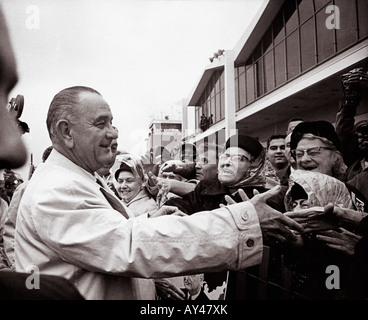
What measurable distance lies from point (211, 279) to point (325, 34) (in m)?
1.24

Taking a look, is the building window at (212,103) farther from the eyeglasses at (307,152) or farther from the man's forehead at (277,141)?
the eyeglasses at (307,152)

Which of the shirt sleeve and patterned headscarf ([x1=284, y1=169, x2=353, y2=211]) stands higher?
patterned headscarf ([x1=284, y1=169, x2=353, y2=211])

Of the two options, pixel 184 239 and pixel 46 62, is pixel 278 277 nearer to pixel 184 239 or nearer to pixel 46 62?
pixel 184 239

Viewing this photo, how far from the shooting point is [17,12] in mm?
1803

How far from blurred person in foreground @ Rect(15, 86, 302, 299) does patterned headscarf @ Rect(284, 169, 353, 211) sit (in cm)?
41

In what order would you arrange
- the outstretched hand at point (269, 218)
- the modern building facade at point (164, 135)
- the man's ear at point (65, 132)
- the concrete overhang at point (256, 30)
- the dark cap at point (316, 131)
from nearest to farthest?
the outstretched hand at point (269, 218)
the man's ear at point (65, 132)
the dark cap at point (316, 131)
the concrete overhang at point (256, 30)
the modern building facade at point (164, 135)

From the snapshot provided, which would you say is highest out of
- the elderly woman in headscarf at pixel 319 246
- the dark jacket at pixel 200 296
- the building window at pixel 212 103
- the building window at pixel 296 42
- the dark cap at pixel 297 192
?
the building window at pixel 296 42

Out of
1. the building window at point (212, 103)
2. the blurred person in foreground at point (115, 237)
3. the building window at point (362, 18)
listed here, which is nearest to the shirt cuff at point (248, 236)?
the blurred person in foreground at point (115, 237)

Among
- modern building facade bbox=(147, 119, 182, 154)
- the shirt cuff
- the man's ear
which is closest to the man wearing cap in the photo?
modern building facade bbox=(147, 119, 182, 154)

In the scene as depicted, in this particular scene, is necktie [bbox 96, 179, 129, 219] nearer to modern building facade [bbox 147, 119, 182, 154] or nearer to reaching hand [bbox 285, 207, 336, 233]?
modern building facade [bbox 147, 119, 182, 154]

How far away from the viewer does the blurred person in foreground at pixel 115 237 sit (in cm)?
107

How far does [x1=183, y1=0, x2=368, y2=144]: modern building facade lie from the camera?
1.66m
